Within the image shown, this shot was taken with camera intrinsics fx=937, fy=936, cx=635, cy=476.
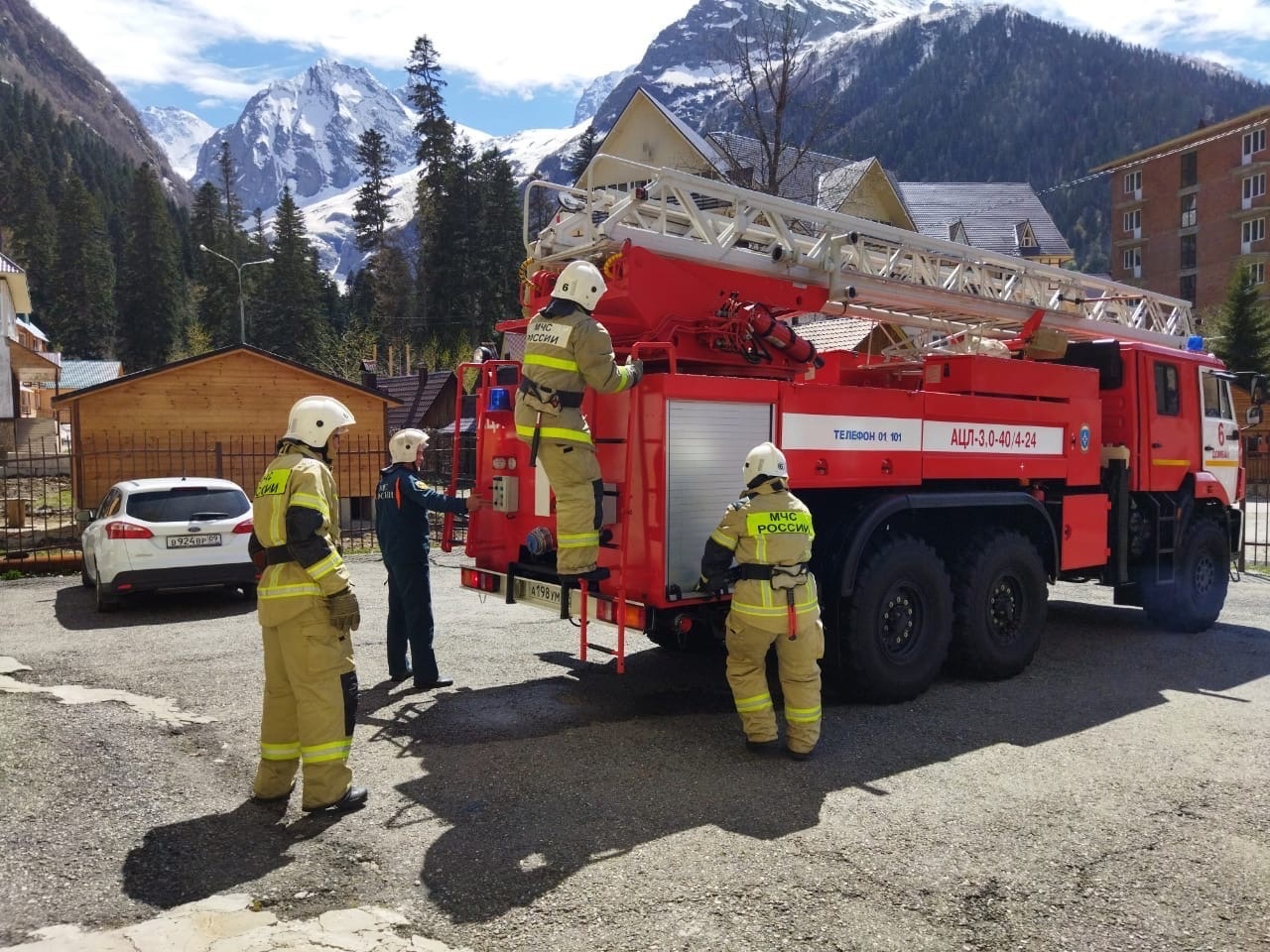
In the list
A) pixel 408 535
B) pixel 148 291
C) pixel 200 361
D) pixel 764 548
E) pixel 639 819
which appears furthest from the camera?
pixel 148 291

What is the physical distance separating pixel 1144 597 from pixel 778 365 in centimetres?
501

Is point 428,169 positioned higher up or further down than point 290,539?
higher up

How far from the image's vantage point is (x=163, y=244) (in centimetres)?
6906

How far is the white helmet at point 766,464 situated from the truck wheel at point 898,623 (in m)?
1.28

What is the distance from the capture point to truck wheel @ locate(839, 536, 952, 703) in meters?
5.95

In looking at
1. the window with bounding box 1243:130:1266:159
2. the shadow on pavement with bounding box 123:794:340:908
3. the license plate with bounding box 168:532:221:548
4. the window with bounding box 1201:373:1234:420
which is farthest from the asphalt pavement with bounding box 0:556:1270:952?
the window with bounding box 1243:130:1266:159

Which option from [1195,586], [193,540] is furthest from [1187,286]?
[193,540]

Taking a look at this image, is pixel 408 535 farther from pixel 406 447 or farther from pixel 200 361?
pixel 200 361

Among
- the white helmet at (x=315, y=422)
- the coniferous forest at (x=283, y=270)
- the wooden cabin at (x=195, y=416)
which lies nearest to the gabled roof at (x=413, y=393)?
the coniferous forest at (x=283, y=270)

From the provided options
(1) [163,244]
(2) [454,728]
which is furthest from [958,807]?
(1) [163,244]

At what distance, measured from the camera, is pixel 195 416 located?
18797mm

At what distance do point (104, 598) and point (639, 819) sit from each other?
7.59m

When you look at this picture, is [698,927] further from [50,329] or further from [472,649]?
[50,329]

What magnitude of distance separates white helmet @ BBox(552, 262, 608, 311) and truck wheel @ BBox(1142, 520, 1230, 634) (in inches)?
252
